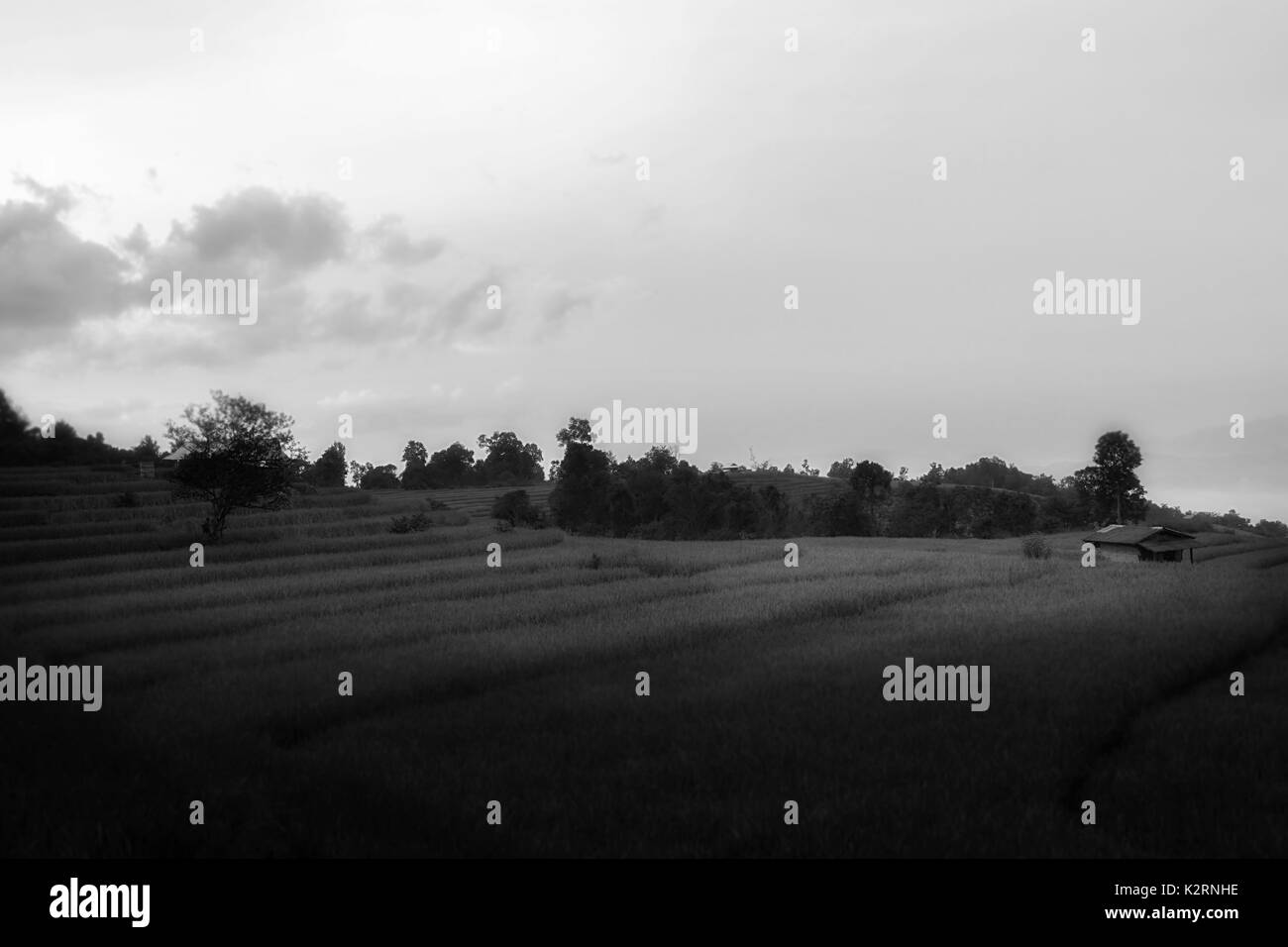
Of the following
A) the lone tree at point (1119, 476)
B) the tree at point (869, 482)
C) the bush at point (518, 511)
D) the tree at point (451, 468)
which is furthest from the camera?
the tree at point (451, 468)

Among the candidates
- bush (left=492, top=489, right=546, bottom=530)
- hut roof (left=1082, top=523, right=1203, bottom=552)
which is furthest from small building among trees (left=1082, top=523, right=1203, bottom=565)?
bush (left=492, top=489, right=546, bottom=530)

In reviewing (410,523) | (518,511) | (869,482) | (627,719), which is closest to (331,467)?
(518,511)

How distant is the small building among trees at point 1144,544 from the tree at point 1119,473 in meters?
35.7

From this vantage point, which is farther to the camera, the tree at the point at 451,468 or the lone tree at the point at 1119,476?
the tree at the point at 451,468

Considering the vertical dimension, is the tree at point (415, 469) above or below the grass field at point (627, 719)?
above

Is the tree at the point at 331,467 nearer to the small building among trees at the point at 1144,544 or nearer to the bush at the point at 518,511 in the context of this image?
the bush at the point at 518,511

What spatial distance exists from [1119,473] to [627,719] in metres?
80.0

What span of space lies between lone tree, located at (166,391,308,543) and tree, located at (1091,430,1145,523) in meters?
70.2

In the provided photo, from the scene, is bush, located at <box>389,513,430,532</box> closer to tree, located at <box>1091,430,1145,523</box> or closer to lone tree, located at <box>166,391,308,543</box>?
lone tree, located at <box>166,391,308,543</box>

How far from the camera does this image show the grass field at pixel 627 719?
31.1 ft

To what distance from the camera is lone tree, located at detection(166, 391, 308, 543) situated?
132ft

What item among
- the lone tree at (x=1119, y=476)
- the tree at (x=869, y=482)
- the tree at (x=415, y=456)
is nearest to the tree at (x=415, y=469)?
the tree at (x=415, y=456)

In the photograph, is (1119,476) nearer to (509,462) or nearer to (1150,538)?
(1150,538)

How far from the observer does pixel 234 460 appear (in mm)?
41156
